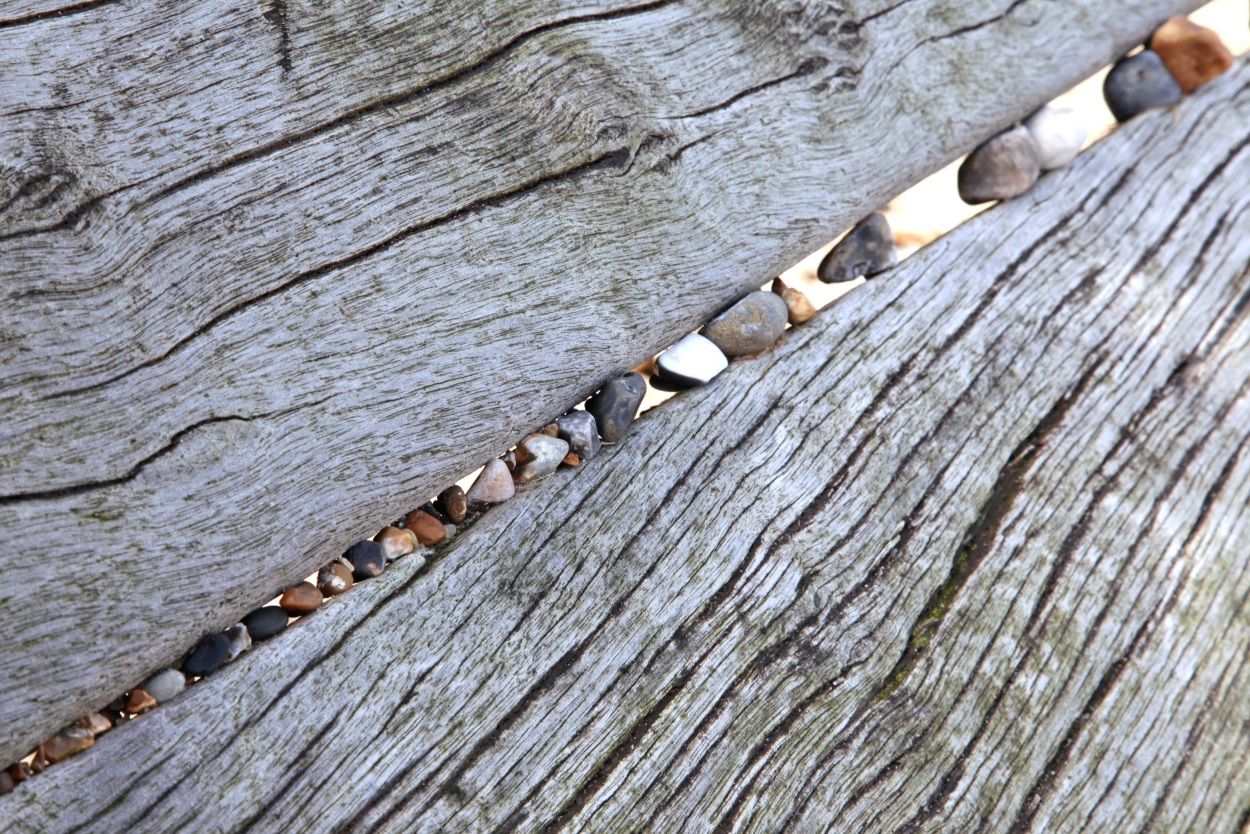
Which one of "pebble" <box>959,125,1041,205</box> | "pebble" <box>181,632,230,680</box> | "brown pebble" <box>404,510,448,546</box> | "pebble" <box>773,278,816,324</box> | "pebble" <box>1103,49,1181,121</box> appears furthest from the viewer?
"pebble" <box>1103,49,1181,121</box>

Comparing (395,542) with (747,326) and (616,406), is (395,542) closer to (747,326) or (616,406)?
(616,406)

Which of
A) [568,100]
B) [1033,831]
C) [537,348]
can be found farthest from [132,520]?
[1033,831]

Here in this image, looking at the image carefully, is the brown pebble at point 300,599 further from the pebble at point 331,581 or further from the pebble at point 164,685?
the pebble at point 164,685

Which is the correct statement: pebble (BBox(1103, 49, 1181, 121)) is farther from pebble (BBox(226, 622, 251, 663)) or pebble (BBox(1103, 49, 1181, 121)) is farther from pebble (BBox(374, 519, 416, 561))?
pebble (BBox(226, 622, 251, 663))

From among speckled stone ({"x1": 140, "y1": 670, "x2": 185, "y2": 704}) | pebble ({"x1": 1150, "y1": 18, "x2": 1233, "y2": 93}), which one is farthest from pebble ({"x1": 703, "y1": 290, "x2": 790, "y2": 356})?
pebble ({"x1": 1150, "y1": 18, "x2": 1233, "y2": 93})

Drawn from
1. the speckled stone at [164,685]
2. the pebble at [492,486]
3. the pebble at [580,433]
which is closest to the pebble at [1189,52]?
the pebble at [580,433]

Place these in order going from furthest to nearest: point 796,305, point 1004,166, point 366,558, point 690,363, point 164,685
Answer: point 1004,166
point 796,305
point 690,363
point 366,558
point 164,685

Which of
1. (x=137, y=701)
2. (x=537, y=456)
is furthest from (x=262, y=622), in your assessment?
(x=537, y=456)
